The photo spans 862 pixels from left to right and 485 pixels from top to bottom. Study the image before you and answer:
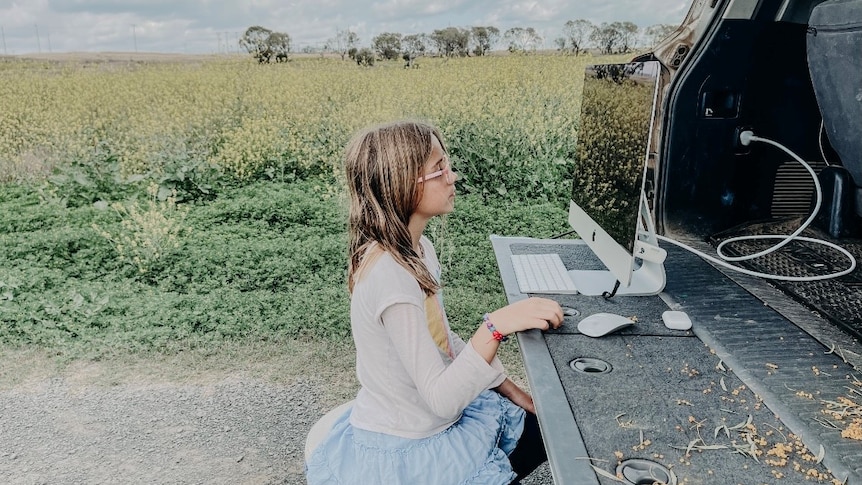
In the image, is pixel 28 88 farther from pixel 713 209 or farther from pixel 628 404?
pixel 628 404

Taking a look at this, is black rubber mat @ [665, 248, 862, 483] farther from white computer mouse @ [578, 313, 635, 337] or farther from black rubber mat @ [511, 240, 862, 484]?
white computer mouse @ [578, 313, 635, 337]

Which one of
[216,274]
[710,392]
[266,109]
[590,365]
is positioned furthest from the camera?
[266,109]

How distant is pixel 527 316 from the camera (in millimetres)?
1593

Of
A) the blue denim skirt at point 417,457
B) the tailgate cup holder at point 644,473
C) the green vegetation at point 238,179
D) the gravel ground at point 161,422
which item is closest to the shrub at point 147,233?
the green vegetation at point 238,179

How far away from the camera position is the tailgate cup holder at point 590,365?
1513 millimetres

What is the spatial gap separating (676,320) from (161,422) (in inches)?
88.2

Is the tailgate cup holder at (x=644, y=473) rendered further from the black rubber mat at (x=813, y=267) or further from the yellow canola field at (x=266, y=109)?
the yellow canola field at (x=266, y=109)

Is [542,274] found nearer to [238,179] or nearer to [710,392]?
[710,392]

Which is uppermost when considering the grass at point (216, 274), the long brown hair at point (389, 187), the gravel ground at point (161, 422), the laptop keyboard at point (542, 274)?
the long brown hair at point (389, 187)

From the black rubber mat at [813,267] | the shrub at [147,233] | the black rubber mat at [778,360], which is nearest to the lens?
the black rubber mat at [778,360]

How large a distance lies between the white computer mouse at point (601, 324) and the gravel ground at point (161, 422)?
1116mm

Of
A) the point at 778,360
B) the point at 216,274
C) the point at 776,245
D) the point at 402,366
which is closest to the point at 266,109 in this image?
the point at 216,274

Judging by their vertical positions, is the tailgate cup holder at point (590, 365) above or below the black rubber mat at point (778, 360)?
above

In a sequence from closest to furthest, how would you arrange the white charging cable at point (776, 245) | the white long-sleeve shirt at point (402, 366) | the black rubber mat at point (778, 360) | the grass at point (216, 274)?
the black rubber mat at point (778, 360) < the white long-sleeve shirt at point (402, 366) < the white charging cable at point (776, 245) < the grass at point (216, 274)
